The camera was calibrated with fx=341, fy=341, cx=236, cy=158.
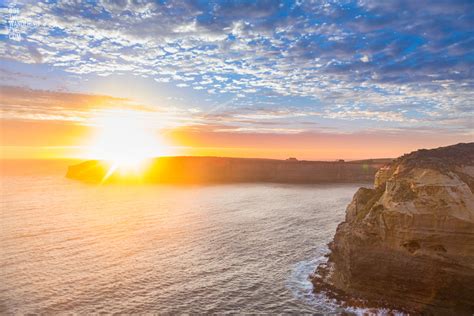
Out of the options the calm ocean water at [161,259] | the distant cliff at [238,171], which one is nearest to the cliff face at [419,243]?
the calm ocean water at [161,259]

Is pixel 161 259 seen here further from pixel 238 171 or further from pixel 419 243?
pixel 238 171

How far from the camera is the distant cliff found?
148m

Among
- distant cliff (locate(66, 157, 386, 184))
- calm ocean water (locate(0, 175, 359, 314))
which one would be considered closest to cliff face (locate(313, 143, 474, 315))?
calm ocean water (locate(0, 175, 359, 314))

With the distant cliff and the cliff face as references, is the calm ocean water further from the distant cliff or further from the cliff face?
the distant cliff

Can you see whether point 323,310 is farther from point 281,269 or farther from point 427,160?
point 427,160

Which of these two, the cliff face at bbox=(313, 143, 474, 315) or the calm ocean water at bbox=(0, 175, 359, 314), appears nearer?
the cliff face at bbox=(313, 143, 474, 315)

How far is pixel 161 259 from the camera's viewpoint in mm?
35094

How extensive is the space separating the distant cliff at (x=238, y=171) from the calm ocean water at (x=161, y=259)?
86.2m

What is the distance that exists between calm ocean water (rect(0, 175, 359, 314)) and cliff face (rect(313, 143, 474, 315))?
3.94m

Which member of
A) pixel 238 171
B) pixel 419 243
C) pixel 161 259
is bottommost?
pixel 161 259

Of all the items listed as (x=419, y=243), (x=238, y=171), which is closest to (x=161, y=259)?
(x=419, y=243)

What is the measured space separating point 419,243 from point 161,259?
24.0 meters

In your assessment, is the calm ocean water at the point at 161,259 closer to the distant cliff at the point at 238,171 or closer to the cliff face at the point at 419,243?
the cliff face at the point at 419,243

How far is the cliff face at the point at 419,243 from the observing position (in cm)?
2138
